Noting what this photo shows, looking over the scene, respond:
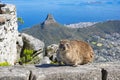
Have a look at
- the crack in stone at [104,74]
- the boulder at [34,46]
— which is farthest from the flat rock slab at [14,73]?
the boulder at [34,46]

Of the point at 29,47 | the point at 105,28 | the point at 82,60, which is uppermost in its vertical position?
the point at 82,60

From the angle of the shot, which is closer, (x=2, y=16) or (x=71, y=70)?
(x=71, y=70)

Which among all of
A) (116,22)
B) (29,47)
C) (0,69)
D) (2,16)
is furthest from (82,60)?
(116,22)

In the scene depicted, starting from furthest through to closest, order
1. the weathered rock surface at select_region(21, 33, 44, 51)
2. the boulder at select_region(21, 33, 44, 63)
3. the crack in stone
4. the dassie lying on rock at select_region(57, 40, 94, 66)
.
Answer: the weathered rock surface at select_region(21, 33, 44, 51), the boulder at select_region(21, 33, 44, 63), the dassie lying on rock at select_region(57, 40, 94, 66), the crack in stone

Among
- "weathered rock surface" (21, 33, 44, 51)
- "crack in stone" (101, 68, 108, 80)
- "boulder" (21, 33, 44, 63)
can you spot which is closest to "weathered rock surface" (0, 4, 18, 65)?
"boulder" (21, 33, 44, 63)

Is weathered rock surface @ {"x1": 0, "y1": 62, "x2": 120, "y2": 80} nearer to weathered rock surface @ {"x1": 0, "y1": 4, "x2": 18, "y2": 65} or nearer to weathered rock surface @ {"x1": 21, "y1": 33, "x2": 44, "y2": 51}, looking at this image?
weathered rock surface @ {"x1": 0, "y1": 4, "x2": 18, "y2": 65}

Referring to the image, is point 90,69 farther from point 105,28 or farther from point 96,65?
point 105,28
